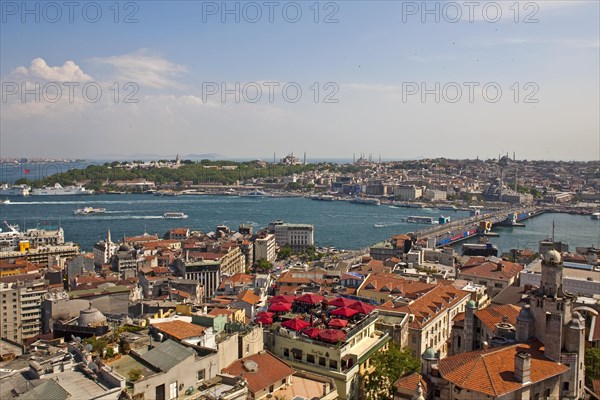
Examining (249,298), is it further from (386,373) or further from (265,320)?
(386,373)

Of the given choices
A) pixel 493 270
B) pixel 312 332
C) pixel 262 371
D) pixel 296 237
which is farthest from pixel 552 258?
pixel 296 237

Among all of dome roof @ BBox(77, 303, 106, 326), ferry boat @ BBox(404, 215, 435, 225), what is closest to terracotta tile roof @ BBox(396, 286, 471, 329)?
dome roof @ BBox(77, 303, 106, 326)

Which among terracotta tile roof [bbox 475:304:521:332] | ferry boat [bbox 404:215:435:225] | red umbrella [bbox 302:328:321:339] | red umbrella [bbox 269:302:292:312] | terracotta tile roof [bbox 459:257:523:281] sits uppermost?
red umbrella [bbox 269:302:292:312]

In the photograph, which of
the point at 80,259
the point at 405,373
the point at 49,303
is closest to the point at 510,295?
the point at 405,373

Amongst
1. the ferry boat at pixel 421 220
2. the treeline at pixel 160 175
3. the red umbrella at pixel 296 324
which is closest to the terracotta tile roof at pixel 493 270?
the red umbrella at pixel 296 324

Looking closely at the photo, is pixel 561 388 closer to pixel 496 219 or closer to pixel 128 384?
pixel 128 384

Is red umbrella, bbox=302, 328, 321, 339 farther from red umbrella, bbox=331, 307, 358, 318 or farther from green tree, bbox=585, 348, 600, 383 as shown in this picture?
green tree, bbox=585, 348, 600, 383
